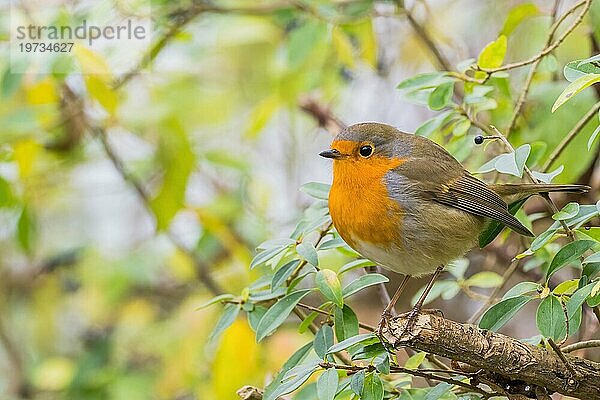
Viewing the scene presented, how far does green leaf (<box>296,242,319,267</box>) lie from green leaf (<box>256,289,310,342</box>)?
4 centimetres

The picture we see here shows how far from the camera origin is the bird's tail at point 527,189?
Answer: 1.31 metres

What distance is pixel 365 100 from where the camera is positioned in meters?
3.41

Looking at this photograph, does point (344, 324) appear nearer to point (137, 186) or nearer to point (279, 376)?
point (279, 376)

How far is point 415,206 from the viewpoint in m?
1.44

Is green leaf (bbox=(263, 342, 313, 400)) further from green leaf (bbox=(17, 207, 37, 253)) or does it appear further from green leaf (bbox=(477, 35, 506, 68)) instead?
green leaf (bbox=(17, 207, 37, 253))

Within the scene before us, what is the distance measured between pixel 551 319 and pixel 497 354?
86 millimetres

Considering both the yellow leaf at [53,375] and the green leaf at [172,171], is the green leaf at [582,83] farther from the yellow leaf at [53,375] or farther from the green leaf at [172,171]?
the yellow leaf at [53,375]

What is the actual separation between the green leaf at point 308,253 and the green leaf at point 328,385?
0.52 feet

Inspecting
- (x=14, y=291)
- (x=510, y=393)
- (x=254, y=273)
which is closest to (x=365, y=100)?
(x=254, y=273)

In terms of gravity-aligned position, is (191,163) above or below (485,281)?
below

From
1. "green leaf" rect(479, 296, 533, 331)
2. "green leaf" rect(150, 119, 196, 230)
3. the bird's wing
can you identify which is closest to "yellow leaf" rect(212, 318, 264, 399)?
"green leaf" rect(150, 119, 196, 230)

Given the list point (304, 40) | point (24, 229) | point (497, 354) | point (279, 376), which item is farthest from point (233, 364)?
point (497, 354)

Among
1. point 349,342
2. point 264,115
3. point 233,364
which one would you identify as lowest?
point 233,364

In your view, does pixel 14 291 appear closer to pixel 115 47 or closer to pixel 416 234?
pixel 115 47
